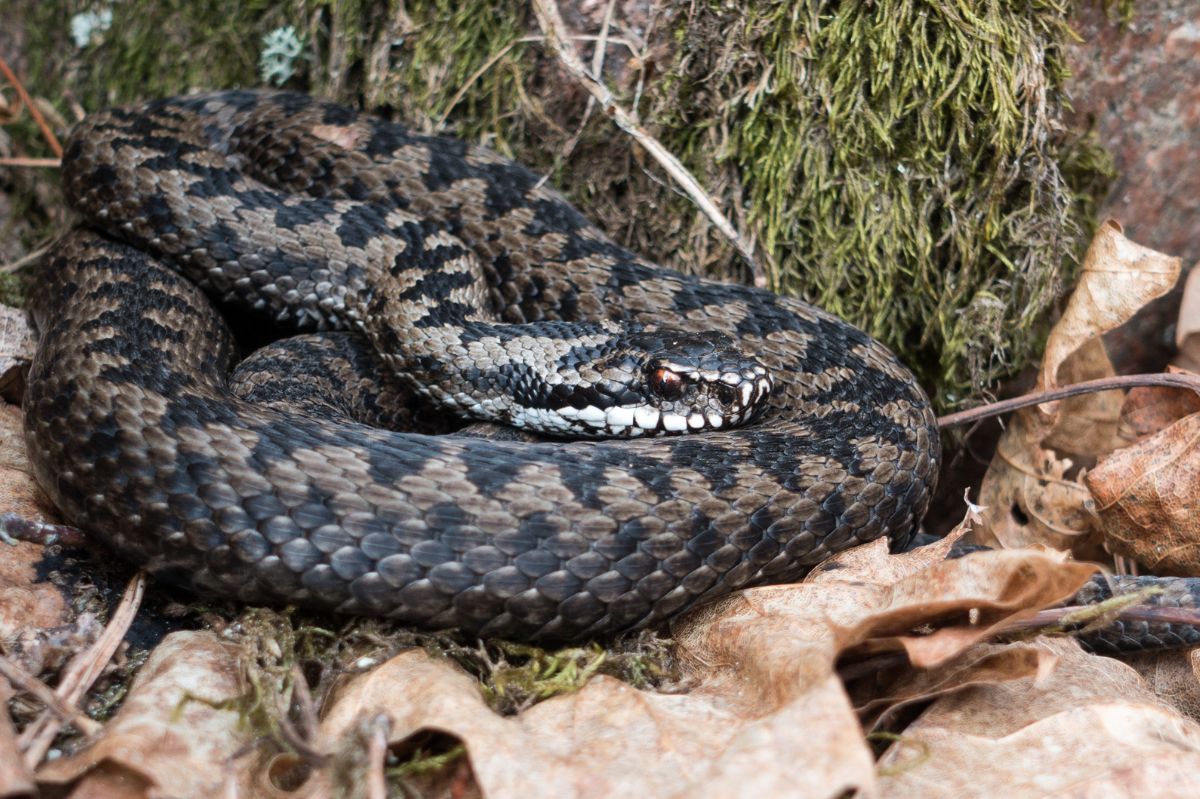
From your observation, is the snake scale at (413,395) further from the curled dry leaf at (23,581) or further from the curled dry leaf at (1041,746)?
the curled dry leaf at (1041,746)

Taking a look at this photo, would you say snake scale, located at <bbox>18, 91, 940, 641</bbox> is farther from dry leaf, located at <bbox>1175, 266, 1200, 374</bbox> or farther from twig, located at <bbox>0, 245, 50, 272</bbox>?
dry leaf, located at <bbox>1175, 266, 1200, 374</bbox>

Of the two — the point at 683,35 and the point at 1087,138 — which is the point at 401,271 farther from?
the point at 1087,138

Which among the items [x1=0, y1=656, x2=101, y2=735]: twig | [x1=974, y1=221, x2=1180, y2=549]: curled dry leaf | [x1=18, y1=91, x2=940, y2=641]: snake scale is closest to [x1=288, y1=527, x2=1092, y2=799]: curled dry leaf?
[x1=18, y1=91, x2=940, y2=641]: snake scale

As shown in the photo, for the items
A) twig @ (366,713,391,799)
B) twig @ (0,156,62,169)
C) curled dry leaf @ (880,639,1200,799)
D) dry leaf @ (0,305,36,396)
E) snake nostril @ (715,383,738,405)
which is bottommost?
curled dry leaf @ (880,639,1200,799)

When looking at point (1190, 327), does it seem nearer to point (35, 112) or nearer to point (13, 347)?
point (13, 347)

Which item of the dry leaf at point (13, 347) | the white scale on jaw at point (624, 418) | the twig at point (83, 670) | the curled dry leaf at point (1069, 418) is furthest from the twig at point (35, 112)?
the curled dry leaf at point (1069, 418)

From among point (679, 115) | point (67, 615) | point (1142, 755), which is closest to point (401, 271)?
point (679, 115)

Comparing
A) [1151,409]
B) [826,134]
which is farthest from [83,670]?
[1151,409]

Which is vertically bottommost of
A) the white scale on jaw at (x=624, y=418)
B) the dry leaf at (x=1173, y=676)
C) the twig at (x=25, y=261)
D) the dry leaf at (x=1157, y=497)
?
the dry leaf at (x=1173, y=676)
